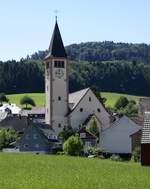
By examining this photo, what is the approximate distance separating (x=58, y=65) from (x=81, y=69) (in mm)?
102319

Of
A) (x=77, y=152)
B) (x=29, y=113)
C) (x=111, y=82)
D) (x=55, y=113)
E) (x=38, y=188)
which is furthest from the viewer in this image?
(x=111, y=82)

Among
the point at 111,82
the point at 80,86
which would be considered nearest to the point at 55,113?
the point at 80,86

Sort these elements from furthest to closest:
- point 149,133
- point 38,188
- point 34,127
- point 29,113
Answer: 1. point 29,113
2. point 34,127
3. point 149,133
4. point 38,188

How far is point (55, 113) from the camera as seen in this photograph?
9344 centimetres

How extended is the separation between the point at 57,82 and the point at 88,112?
6329mm

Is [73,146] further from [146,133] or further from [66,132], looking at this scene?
[146,133]

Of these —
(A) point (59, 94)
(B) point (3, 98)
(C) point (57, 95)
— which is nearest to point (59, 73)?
(A) point (59, 94)

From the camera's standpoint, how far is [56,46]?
308ft

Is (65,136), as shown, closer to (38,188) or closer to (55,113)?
(55,113)

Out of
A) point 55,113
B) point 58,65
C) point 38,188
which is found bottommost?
point 38,188

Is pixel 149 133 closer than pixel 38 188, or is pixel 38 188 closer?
pixel 38 188

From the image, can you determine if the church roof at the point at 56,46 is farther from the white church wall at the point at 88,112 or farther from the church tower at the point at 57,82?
the white church wall at the point at 88,112

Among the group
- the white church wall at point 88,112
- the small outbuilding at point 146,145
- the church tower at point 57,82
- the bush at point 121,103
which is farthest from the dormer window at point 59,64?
the bush at point 121,103

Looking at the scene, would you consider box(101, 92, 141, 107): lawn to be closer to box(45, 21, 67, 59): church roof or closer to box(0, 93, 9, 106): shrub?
box(0, 93, 9, 106): shrub
